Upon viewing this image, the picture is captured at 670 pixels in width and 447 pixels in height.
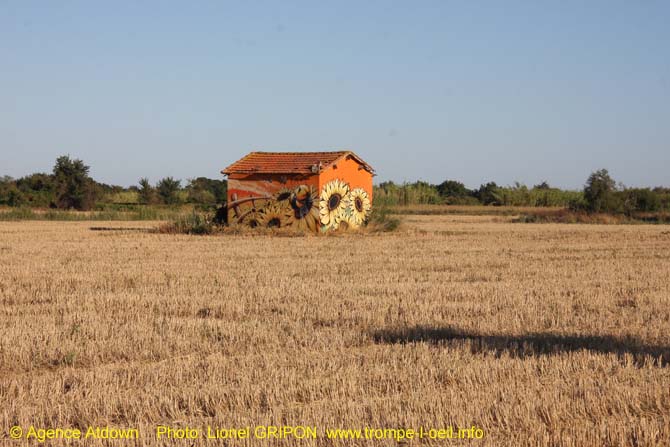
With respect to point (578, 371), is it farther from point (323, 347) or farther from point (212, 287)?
point (212, 287)

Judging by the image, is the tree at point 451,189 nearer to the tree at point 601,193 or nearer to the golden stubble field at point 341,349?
the tree at point 601,193

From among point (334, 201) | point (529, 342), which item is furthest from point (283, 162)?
point (529, 342)

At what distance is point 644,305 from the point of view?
11.0 metres

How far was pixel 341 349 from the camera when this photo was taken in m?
7.90

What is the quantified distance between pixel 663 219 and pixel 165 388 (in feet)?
150

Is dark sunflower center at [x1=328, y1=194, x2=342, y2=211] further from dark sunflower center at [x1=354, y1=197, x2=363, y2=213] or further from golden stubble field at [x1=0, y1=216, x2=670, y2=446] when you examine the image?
golden stubble field at [x1=0, y1=216, x2=670, y2=446]

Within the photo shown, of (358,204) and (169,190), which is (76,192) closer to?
(169,190)

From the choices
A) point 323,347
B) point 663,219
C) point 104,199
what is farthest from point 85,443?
point 104,199

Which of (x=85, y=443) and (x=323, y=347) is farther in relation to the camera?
(x=323, y=347)

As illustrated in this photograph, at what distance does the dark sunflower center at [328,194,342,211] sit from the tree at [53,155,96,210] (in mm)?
33440

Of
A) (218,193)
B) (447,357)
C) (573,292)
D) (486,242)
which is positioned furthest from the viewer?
(218,193)

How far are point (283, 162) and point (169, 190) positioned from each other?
33875 mm

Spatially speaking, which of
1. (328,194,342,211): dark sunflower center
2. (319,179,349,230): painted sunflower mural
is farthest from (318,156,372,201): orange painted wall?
(328,194,342,211): dark sunflower center

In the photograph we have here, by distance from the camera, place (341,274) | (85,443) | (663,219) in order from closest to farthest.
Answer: (85,443) < (341,274) < (663,219)
